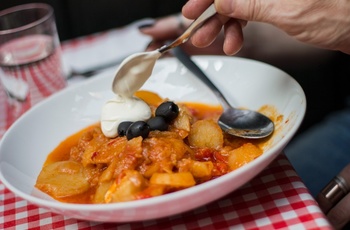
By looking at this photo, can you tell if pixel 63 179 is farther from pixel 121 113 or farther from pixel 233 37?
pixel 233 37

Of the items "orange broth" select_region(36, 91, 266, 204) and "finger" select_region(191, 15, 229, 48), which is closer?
"orange broth" select_region(36, 91, 266, 204)

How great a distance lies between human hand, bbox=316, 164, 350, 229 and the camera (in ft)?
3.81

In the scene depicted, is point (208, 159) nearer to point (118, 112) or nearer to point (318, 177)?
point (118, 112)

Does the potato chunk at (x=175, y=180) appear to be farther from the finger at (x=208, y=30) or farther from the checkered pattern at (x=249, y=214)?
the finger at (x=208, y=30)

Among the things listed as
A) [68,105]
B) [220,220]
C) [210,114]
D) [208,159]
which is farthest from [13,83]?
[220,220]

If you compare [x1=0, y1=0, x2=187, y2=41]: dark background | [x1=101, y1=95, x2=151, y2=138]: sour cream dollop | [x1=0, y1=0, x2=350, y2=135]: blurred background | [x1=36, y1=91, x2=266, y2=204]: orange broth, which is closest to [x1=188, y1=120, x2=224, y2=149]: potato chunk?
[x1=36, y1=91, x2=266, y2=204]: orange broth

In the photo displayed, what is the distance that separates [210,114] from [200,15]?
292mm

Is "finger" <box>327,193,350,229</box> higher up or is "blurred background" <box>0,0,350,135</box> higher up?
"finger" <box>327,193,350,229</box>

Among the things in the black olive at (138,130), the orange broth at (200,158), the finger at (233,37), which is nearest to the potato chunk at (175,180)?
the orange broth at (200,158)

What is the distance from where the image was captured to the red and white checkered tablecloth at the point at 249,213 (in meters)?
0.97

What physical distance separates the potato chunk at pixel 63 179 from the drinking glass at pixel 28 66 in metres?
0.59

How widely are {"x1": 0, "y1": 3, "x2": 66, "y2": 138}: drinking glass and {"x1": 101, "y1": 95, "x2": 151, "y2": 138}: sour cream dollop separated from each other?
0.58 m

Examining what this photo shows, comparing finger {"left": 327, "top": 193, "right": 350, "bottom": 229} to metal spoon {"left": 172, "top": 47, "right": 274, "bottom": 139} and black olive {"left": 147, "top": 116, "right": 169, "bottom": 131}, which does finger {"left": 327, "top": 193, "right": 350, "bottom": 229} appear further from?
black olive {"left": 147, "top": 116, "right": 169, "bottom": 131}

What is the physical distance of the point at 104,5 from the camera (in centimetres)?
293
